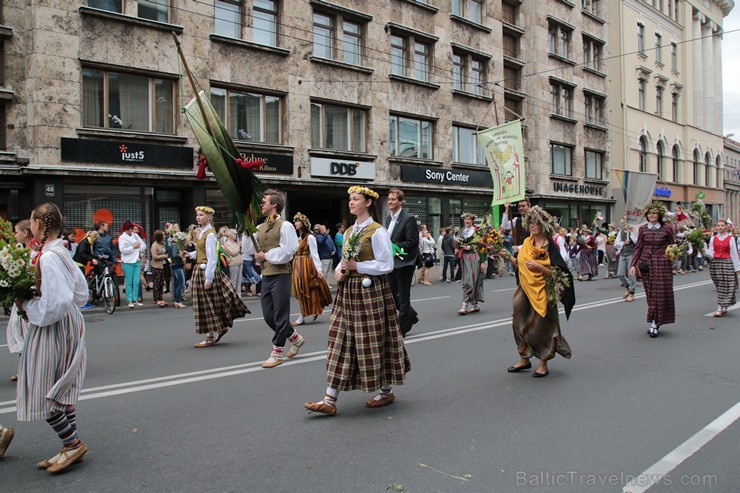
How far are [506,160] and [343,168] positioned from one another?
37.2 ft

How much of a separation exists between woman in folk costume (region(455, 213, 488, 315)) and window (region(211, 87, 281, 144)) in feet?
35.0

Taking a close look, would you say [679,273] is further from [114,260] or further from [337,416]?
[337,416]

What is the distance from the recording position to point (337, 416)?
5.17m

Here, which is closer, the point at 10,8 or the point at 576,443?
the point at 576,443

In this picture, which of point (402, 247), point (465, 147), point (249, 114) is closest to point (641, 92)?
point (465, 147)

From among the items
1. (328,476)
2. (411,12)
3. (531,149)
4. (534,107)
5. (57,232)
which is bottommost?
(328,476)

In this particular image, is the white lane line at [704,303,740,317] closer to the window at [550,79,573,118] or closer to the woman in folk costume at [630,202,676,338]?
the woman in folk costume at [630,202,676,338]

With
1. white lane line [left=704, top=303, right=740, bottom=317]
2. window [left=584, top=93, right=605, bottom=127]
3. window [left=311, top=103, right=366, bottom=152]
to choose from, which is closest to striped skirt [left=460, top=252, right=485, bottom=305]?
white lane line [left=704, top=303, right=740, bottom=317]

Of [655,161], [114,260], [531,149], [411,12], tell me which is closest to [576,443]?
[114,260]

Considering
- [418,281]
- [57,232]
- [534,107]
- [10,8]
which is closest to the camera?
[57,232]

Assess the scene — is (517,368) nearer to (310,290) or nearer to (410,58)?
(310,290)

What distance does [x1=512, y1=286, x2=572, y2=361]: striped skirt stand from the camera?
664 cm

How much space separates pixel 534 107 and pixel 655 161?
1500 centimetres

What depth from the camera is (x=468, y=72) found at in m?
28.8
